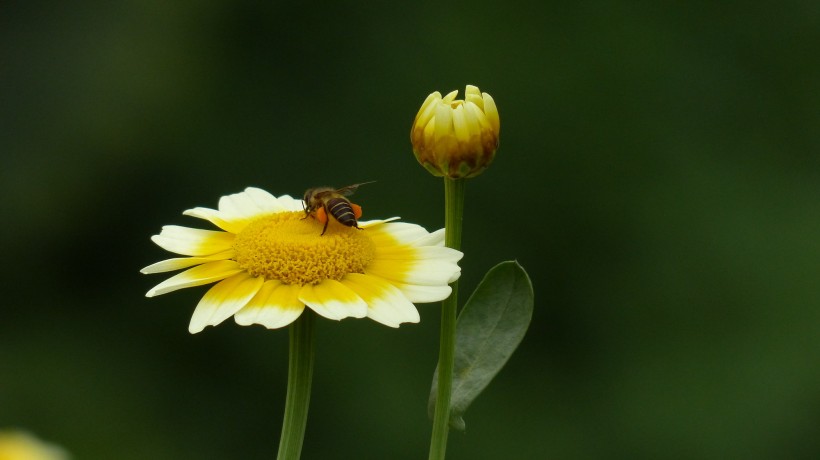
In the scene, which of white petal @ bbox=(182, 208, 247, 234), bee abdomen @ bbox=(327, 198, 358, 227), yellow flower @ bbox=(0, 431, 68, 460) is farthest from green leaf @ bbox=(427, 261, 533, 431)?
yellow flower @ bbox=(0, 431, 68, 460)

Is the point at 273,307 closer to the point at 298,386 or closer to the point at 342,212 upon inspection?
the point at 298,386

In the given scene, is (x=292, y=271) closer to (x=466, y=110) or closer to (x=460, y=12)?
(x=466, y=110)

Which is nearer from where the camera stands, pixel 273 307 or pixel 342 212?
pixel 273 307

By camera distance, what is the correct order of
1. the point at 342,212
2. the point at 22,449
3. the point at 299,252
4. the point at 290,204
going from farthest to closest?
the point at 290,204, the point at 342,212, the point at 299,252, the point at 22,449

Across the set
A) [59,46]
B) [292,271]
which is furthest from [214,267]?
[59,46]

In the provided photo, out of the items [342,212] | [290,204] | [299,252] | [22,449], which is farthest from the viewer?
[290,204]

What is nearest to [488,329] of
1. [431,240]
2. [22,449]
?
[431,240]

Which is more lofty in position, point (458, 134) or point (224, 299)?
point (458, 134)

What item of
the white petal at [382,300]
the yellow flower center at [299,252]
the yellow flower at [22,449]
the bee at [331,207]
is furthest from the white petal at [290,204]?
the yellow flower at [22,449]

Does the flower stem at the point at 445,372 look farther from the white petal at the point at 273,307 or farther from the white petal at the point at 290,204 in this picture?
the white petal at the point at 290,204
